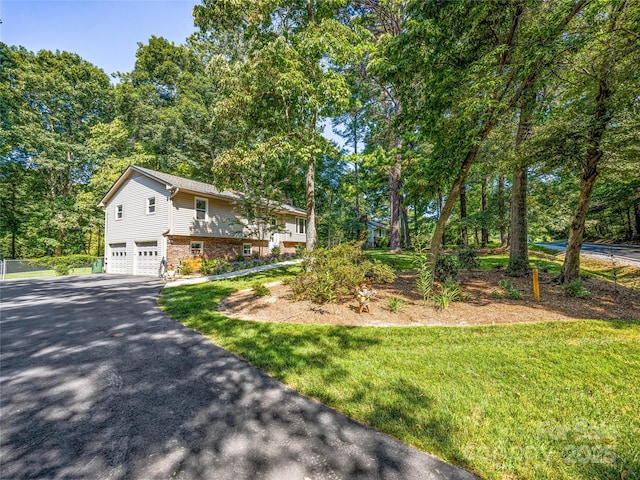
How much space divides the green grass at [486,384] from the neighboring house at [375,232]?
971 inches

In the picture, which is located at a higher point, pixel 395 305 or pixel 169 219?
pixel 169 219

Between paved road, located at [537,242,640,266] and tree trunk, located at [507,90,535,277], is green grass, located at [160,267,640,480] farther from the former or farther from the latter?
paved road, located at [537,242,640,266]

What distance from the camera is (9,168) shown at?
69.9ft

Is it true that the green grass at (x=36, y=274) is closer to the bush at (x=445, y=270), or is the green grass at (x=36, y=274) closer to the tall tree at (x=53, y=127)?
the tall tree at (x=53, y=127)

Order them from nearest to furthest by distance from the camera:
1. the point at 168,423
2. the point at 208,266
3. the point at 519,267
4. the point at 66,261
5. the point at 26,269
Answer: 1. the point at 168,423
2. the point at 519,267
3. the point at 208,266
4. the point at 66,261
5. the point at 26,269

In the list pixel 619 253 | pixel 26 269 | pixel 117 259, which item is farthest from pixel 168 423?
pixel 26 269

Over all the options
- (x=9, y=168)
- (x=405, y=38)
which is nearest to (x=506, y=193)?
(x=405, y=38)

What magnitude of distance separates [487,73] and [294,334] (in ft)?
22.9

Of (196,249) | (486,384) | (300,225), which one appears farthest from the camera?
(300,225)

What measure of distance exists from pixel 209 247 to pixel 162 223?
3.02 meters

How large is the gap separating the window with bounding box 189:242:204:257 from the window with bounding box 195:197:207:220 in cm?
163

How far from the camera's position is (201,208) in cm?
1588

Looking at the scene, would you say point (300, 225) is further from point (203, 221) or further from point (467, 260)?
point (467, 260)

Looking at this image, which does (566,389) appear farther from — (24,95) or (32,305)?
(24,95)
